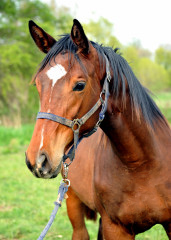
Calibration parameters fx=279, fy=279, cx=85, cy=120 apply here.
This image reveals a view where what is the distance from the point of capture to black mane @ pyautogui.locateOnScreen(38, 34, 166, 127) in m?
1.94

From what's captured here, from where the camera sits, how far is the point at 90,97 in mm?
1919

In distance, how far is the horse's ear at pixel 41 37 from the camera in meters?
2.09

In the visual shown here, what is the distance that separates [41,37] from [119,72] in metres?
0.66

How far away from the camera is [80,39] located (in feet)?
6.28

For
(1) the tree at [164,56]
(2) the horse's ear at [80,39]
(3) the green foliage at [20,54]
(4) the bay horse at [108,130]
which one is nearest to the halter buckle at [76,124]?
(4) the bay horse at [108,130]

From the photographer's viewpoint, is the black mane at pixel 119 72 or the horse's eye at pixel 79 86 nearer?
the horse's eye at pixel 79 86

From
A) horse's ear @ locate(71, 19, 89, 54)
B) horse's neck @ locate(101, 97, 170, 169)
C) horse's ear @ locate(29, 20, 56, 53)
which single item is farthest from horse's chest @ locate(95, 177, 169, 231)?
horse's ear @ locate(29, 20, 56, 53)

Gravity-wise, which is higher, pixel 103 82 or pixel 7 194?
pixel 103 82

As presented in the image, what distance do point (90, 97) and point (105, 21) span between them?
2218cm

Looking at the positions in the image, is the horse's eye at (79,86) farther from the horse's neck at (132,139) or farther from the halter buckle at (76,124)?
the horse's neck at (132,139)

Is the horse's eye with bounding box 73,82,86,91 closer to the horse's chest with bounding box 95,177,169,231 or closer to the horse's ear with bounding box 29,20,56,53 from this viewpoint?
the horse's ear with bounding box 29,20,56,53

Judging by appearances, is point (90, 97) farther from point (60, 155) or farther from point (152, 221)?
point (152, 221)

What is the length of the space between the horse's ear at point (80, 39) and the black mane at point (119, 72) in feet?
0.12

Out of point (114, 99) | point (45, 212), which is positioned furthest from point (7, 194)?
point (114, 99)
